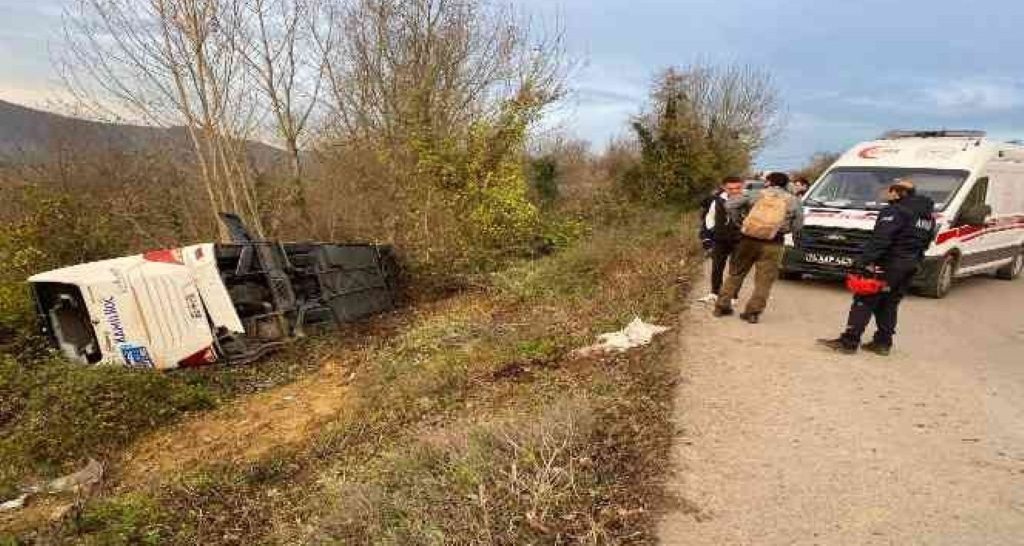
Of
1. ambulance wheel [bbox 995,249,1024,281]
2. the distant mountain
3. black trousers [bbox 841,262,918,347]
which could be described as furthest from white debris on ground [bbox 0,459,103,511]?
ambulance wheel [bbox 995,249,1024,281]

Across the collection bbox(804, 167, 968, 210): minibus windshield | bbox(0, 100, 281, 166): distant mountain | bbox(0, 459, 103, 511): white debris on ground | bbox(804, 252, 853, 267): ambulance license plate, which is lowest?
bbox(0, 459, 103, 511): white debris on ground

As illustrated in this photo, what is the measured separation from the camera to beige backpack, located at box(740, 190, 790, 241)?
7195mm

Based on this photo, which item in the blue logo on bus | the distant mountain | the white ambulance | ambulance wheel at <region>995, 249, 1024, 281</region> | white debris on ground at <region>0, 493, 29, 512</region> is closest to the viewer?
white debris on ground at <region>0, 493, 29, 512</region>

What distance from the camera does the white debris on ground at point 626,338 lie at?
705 centimetres

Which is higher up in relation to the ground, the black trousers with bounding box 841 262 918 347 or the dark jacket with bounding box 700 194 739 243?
the dark jacket with bounding box 700 194 739 243

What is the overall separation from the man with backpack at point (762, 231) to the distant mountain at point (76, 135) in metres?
12.2

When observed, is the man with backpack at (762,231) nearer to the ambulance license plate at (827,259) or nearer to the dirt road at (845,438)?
the dirt road at (845,438)

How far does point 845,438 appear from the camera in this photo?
4.89 m

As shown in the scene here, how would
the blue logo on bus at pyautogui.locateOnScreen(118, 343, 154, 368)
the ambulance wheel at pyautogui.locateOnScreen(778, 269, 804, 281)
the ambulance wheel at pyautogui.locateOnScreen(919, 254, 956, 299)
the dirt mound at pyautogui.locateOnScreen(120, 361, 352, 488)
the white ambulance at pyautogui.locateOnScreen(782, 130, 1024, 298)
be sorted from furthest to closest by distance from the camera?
the ambulance wheel at pyautogui.locateOnScreen(778, 269, 804, 281), the ambulance wheel at pyautogui.locateOnScreen(919, 254, 956, 299), the white ambulance at pyautogui.locateOnScreen(782, 130, 1024, 298), the blue logo on bus at pyautogui.locateOnScreen(118, 343, 154, 368), the dirt mound at pyautogui.locateOnScreen(120, 361, 352, 488)

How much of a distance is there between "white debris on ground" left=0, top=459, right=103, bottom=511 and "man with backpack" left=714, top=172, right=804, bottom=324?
709 cm

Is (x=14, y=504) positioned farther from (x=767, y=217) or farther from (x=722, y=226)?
(x=767, y=217)

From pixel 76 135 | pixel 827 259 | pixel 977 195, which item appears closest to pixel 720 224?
pixel 827 259

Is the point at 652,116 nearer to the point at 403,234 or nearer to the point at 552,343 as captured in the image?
the point at 403,234

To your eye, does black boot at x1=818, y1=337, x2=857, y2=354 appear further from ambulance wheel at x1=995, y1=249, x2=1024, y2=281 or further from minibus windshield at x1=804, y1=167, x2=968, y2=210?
ambulance wheel at x1=995, y1=249, x2=1024, y2=281
